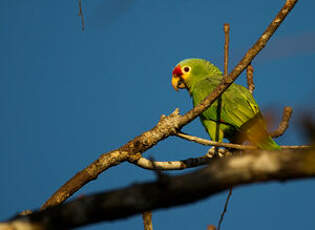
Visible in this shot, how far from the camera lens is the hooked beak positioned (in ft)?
23.2

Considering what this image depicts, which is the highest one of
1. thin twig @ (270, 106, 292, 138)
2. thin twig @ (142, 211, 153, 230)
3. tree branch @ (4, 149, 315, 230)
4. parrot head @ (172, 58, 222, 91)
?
parrot head @ (172, 58, 222, 91)

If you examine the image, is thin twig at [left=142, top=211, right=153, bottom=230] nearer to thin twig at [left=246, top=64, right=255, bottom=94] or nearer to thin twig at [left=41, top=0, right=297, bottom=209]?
thin twig at [left=41, top=0, right=297, bottom=209]

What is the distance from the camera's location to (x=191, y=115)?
327 cm

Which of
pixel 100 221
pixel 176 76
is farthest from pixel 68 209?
pixel 176 76

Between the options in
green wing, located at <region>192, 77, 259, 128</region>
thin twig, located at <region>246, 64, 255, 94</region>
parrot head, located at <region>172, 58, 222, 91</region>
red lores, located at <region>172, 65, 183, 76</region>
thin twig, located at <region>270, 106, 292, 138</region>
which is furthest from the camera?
red lores, located at <region>172, 65, 183, 76</region>

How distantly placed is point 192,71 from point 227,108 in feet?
4.50

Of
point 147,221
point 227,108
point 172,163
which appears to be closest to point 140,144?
point 172,163

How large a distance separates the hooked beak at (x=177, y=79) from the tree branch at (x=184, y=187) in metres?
5.59

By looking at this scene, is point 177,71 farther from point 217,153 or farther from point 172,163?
point 172,163

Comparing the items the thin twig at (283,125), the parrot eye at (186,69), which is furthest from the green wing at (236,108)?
the parrot eye at (186,69)

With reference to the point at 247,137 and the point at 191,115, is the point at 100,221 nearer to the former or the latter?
the point at 191,115

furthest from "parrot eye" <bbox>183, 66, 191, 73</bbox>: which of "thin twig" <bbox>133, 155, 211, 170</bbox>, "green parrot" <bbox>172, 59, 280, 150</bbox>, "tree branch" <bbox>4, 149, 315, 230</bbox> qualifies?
"tree branch" <bbox>4, 149, 315, 230</bbox>

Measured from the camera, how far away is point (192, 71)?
695cm

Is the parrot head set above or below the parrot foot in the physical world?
above
